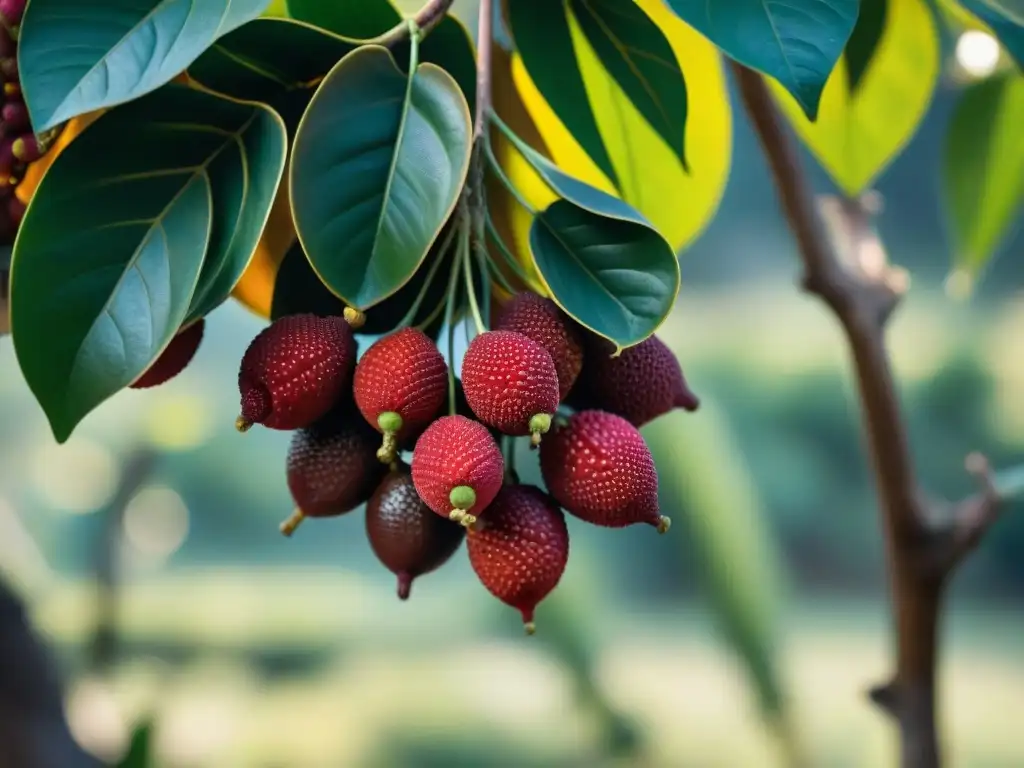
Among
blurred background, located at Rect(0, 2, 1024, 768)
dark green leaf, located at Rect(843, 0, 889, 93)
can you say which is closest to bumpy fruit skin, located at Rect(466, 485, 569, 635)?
dark green leaf, located at Rect(843, 0, 889, 93)

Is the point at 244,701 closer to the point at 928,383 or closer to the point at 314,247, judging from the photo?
the point at 928,383

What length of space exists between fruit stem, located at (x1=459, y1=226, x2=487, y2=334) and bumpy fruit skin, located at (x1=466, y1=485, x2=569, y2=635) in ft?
0.23

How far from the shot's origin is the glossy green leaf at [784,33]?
0.37m

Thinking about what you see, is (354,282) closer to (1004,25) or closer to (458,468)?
(458,468)

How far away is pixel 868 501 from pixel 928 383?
233 mm

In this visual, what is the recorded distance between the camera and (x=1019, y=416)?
1.75 metres

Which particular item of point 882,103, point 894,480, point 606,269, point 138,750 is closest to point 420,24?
point 606,269

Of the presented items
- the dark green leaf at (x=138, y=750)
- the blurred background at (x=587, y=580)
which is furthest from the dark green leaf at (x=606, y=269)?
the blurred background at (x=587, y=580)

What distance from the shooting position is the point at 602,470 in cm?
39

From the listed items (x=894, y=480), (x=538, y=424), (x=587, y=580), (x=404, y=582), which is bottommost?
(x=587, y=580)

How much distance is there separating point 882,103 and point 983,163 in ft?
0.87

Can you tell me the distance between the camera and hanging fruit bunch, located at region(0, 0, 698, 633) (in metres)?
0.37

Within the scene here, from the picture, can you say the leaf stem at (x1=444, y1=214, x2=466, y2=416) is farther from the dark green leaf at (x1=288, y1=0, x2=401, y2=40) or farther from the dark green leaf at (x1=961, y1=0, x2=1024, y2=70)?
the dark green leaf at (x1=961, y1=0, x2=1024, y2=70)

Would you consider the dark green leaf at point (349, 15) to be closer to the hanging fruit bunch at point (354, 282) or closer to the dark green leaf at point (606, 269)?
the hanging fruit bunch at point (354, 282)
